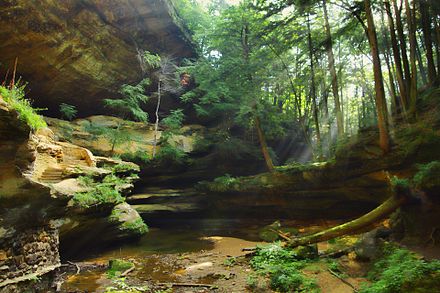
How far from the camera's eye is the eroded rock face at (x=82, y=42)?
1495 cm

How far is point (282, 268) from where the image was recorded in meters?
7.72

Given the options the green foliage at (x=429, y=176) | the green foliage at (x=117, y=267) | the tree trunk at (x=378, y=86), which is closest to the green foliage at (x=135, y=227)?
the green foliage at (x=117, y=267)

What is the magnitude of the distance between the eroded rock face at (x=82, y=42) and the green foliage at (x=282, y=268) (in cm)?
1682

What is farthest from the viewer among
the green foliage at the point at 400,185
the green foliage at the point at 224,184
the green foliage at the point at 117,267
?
the green foliage at the point at 224,184

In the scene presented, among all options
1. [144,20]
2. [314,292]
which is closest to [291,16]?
[144,20]

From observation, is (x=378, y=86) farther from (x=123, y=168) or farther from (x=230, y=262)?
(x=123, y=168)

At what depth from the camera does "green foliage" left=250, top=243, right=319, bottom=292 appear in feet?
21.6

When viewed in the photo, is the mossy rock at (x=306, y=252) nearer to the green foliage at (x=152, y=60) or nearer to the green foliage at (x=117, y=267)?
the green foliage at (x=117, y=267)

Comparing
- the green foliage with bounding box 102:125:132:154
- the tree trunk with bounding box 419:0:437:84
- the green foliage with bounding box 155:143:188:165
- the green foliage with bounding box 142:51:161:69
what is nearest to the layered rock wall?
the green foliage with bounding box 102:125:132:154

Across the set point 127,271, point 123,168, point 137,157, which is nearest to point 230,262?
point 127,271

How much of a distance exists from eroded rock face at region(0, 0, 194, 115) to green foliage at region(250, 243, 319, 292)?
16.8 metres

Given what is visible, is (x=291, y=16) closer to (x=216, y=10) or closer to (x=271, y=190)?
(x=271, y=190)

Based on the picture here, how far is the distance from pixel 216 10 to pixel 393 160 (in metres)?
26.6

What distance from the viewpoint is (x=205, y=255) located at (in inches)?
453
